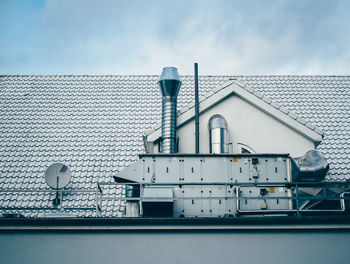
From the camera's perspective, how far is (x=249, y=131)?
55.4ft

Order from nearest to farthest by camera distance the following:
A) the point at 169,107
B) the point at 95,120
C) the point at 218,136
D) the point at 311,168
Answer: the point at 311,168 < the point at 218,136 < the point at 169,107 < the point at 95,120

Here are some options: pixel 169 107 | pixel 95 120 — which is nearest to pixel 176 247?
pixel 169 107

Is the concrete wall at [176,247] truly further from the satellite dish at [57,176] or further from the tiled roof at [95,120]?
the satellite dish at [57,176]

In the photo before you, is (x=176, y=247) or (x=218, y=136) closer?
(x=176, y=247)

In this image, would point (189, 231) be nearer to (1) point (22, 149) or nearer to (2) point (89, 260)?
(2) point (89, 260)

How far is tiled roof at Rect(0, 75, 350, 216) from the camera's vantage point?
58.7 feet

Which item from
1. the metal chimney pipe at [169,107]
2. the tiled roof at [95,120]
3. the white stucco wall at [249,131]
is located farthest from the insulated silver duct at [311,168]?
the metal chimney pipe at [169,107]

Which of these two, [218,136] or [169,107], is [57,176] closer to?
[169,107]

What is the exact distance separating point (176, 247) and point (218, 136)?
4.76m

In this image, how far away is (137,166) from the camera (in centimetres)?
1461

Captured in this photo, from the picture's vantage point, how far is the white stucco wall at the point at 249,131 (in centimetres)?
1659

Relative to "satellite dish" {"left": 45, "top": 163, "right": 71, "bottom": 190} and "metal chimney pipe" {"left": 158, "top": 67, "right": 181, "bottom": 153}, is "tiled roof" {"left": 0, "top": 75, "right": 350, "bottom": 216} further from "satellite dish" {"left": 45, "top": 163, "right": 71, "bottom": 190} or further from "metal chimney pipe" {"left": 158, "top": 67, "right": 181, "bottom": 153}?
"metal chimney pipe" {"left": 158, "top": 67, "right": 181, "bottom": 153}

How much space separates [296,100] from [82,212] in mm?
9913

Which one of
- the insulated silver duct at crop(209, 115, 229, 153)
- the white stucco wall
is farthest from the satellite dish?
the insulated silver duct at crop(209, 115, 229, 153)
